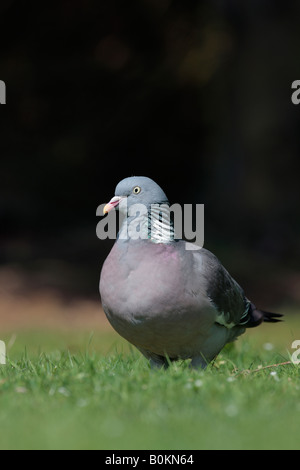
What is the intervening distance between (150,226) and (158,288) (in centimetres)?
46

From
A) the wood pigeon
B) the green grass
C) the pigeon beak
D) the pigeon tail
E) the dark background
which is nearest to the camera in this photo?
the green grass

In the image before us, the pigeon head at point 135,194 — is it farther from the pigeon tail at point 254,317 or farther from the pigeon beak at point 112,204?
the pigeon tail at point 254,317

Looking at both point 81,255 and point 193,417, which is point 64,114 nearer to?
point 81,255

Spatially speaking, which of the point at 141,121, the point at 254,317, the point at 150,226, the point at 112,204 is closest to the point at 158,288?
the point at 150,226

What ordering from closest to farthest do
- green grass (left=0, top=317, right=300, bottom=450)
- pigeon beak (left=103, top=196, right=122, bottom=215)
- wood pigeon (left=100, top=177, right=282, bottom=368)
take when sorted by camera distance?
green grass (left=0, top=317, right=300, bottom=450)
wood pigeon (left=100, top=177, right=282, bottom=368)
pigeon beak (left=103, top=196, right=122, bottom=215)

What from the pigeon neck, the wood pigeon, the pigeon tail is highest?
the pigeon neck

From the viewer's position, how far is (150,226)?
17.2ft

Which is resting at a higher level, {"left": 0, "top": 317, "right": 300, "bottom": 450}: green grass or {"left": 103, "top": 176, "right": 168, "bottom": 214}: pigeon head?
{"left": 103, "top": 176, "right": 168, "bottom": 214}: pigeon head

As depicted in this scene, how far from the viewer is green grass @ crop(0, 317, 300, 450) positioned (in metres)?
3.75

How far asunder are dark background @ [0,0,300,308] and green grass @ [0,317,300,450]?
21.4 ft

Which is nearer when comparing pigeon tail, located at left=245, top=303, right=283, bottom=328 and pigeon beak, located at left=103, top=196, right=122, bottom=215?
pigeon beak, located at left=103, top=196, right=122, bottom=215

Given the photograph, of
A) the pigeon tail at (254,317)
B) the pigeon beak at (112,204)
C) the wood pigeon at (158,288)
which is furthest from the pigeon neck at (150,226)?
the pigeon tail at (254,317)

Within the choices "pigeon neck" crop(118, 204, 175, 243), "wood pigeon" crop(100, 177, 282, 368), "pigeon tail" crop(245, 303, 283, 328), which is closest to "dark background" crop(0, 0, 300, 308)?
"pigeon tail" crop(245, 303, 283, 328)

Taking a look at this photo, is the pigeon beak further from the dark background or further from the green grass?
the dark background
